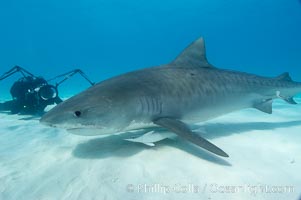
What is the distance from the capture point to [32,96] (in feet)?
26.5

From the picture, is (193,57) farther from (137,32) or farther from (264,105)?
(137,32)

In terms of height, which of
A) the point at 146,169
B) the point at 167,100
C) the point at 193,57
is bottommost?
the point at 146,169

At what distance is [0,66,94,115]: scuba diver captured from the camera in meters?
7.85

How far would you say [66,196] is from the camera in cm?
269

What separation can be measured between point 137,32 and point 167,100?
161 metres

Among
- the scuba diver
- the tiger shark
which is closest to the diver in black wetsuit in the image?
the scuba diver

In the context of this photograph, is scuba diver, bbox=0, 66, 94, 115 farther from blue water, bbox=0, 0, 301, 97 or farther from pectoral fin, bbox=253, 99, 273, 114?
blue water, bbox=0, 0, 301, 97

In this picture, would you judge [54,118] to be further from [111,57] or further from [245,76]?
[111,57]

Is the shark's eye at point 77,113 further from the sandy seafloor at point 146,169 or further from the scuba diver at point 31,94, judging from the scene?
the scuba diver at point 31,94

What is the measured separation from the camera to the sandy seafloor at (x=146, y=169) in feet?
9.02

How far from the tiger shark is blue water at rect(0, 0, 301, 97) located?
97.7m

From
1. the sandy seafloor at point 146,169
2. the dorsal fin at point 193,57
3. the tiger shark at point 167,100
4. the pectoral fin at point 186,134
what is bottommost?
the sandy seafloor at point 146,169

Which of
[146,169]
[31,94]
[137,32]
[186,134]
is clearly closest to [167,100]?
[186,134]

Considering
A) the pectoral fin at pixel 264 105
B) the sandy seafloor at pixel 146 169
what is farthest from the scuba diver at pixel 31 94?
the pectoral fin at pixel 264 105
